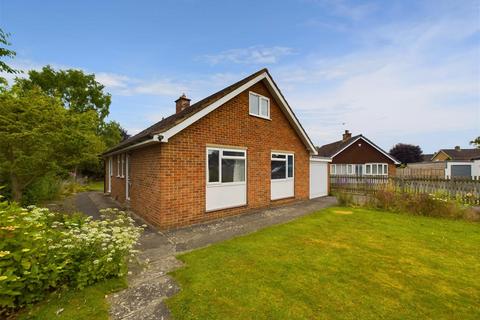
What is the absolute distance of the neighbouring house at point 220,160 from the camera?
6969 mm

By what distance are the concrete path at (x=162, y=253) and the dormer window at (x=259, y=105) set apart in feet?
14.9

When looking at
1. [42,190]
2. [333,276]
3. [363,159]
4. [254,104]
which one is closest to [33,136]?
[42,190]

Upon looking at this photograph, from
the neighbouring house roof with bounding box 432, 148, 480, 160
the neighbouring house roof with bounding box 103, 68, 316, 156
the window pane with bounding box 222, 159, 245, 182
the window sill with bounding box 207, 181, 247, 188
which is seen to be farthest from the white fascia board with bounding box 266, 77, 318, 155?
the neighbouring house roof with bounding box 432, 148, 480, 160

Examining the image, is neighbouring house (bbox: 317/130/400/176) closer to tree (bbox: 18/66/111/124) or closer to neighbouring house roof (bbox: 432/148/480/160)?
tree (bbox: 18/66/111/124)

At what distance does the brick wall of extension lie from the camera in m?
6.89

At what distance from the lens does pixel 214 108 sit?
7.87m

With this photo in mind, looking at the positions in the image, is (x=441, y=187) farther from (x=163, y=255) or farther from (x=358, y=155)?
(x=163, y=255)

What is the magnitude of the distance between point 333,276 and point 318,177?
1135 cm

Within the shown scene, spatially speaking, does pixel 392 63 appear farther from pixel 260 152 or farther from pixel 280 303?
pixel 280 303

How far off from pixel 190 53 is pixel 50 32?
6.32 meters

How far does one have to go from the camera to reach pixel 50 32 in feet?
31.2

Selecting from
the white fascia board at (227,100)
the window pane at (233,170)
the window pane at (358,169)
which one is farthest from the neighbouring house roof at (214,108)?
the window pane at (358,169)

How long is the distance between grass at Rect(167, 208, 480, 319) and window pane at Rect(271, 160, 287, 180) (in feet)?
14.3

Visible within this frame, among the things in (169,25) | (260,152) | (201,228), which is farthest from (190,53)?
(201,228)
